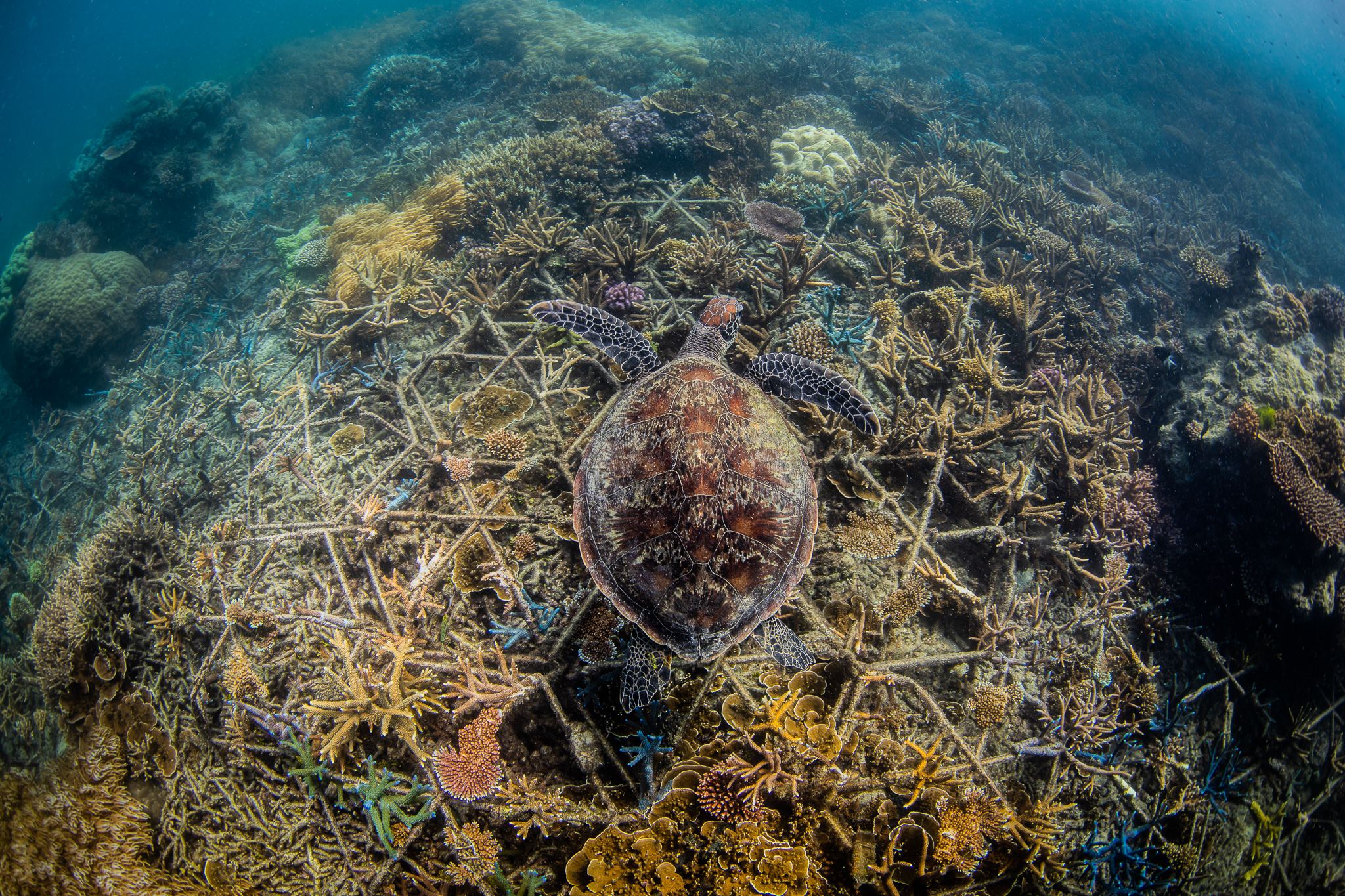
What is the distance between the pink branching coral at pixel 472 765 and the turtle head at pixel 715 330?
2.88 meters

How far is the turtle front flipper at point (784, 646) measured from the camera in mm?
2820

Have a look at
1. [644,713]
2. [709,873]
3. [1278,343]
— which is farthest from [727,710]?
[1278,343]

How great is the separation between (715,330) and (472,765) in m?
3.28

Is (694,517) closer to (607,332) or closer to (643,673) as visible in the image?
(643,673)

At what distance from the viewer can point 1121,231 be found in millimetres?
9656

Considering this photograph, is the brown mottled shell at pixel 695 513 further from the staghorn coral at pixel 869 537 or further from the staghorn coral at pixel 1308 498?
the staghorn coral at pixel 1308 498

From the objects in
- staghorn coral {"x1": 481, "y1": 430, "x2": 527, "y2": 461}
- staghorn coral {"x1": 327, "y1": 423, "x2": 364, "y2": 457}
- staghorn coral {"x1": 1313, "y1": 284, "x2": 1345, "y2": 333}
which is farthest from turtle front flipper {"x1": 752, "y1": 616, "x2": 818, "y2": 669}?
staghorn coral {"x1": 1313, "y1": 284, "x2": 1345, "y2": 333}

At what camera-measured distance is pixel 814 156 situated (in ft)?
26.2

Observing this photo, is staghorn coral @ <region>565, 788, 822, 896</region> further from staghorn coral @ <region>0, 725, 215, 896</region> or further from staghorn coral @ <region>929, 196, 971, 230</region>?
staghorn coral @ <region>929, 196, 971, 230</region>

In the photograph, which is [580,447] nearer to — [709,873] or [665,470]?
[665,470]

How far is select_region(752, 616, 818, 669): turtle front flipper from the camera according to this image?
282 cm

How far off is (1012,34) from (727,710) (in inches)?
1523

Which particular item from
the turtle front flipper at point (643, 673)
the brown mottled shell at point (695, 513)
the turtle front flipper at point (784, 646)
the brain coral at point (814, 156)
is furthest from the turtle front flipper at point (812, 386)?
the brain coral at point (814, 156)

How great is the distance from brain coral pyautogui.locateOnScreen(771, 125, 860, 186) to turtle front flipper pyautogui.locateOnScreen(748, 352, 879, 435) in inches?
206
